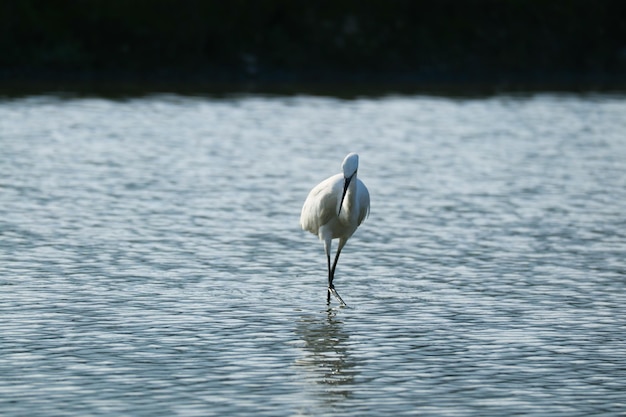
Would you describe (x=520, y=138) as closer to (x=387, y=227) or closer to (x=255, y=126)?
(x=255, y=126)

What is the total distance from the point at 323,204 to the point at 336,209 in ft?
0.71

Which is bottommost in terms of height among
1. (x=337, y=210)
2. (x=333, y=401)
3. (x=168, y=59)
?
(x=333, y=401)

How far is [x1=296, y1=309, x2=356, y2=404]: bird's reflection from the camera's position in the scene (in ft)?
42.5

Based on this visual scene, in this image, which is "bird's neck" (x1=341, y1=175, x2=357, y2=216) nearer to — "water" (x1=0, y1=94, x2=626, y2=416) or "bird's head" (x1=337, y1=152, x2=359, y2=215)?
"bird's head" (x1=337, y1=152, x2=359, y2=215)

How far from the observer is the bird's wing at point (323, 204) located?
17438mm

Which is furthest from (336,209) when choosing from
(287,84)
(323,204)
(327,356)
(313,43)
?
(313,43)

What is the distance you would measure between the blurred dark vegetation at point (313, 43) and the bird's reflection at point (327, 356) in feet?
159

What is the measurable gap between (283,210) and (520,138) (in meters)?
17.8

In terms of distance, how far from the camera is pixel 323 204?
1755 centimetres

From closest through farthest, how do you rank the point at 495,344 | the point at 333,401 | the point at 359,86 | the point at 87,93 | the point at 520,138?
1. the point at 333,401
2. the point at 495,344
3. the point at 520,138
4. the point at 87,93
5. the point at 359,86

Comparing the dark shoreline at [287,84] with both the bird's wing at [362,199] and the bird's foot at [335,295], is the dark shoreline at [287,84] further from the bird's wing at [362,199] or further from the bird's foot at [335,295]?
the bird's foot at [335,295]

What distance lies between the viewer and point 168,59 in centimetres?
7206

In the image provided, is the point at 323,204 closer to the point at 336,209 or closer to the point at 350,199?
the point at 336,209

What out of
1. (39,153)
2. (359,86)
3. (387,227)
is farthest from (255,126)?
(359,86)
